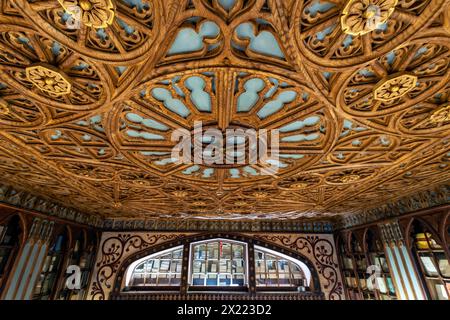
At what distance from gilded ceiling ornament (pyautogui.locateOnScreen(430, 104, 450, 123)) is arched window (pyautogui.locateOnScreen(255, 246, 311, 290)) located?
6.88 meters

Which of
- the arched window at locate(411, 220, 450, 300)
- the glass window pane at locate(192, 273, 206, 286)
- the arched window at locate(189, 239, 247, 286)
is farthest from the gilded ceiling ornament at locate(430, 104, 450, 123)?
the glass window pane at locate(192, 273, 206, 286)

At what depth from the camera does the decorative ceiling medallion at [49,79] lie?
145 centimetres

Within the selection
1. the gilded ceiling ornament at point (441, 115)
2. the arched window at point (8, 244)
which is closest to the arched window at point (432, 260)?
the gilded ceiling ornament at point (441, 115)

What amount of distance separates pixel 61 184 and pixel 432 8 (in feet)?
16.7

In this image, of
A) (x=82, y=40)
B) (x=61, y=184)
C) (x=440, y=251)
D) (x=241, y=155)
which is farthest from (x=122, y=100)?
(x=440, y=251)

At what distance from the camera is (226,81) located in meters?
1.60

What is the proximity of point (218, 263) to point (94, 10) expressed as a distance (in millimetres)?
8797

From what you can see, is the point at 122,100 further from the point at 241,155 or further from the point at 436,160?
the point at 436,160

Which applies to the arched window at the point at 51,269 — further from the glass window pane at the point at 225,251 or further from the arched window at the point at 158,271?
the glass window pane at the point at 225,251

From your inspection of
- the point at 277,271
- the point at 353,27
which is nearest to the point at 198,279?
the point at 277,271

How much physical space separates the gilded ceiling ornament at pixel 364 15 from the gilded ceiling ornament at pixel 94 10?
1216mm

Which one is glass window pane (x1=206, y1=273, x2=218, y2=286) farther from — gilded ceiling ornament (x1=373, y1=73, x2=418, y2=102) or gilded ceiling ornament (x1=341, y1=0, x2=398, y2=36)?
gilded ceiling ornament (x1=341, y1=0, x2=398, y2=36)

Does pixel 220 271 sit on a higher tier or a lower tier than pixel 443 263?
lower

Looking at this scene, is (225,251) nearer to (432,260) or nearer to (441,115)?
(432,260)
